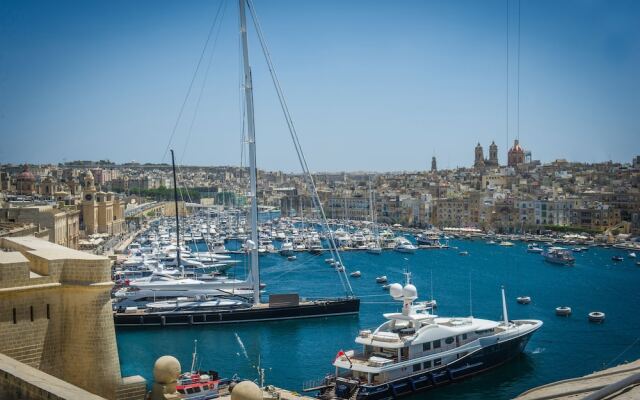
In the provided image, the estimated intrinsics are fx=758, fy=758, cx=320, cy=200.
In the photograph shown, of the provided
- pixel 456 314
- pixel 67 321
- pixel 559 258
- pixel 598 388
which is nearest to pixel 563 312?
pixel 456 314

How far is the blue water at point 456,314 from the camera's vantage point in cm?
1409

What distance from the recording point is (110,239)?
37.9 meters

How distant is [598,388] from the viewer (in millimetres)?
6695

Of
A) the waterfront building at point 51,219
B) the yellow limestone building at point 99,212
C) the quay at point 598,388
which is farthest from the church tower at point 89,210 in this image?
the quay at point 598,388

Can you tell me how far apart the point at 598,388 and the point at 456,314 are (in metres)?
13.2

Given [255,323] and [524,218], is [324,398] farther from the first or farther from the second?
[524,218]

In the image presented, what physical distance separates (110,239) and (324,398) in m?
28.5

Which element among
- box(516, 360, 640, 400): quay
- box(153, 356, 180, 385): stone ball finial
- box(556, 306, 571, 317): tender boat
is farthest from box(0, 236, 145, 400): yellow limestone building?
box(556, 306, 571, 317): tender boat

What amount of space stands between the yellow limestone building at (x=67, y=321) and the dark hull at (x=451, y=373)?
6.71m

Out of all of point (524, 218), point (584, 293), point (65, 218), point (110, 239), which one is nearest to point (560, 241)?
point (524, 218)

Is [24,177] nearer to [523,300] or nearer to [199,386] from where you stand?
[523,300]

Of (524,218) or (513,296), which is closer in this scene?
(513,296)

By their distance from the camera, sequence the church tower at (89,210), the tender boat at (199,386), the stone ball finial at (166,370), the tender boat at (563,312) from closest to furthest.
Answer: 1. the stone ball finial at (166,370)
2. the tender boat at (199,386)
3. the tender boat at (563,312)
4. the church tower at (89,210)

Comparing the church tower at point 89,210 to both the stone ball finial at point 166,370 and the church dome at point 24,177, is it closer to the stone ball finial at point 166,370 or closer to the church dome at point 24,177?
the church dome at point 24,177
